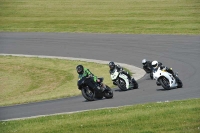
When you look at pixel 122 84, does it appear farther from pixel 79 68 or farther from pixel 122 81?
pixel 79 68

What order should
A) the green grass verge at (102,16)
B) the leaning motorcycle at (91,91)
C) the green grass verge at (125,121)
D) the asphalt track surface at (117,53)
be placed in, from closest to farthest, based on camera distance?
the green grass verge at (125,121)
the asphalt track surface at (117,53)
the leaning motorcycle at (91,91)
the green grass verge at (102,16)

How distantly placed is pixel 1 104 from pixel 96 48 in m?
15.2

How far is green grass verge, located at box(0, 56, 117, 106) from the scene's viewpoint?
2528 cm

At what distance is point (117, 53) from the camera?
118 ft

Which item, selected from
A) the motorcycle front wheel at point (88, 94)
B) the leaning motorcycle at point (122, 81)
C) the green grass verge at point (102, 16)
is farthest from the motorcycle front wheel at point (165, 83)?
the green grass verge at point (102, 16)

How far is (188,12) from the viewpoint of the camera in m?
50.4

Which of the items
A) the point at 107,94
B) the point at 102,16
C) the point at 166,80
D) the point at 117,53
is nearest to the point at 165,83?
the point at 166,80

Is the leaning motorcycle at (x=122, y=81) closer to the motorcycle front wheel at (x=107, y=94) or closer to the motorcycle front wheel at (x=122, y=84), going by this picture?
the motorcycle front wheel at (x=122, y=84)

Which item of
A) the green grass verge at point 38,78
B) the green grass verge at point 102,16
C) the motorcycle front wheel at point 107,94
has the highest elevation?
the green grass verge at point 102,16

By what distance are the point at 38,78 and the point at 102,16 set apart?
24689mm

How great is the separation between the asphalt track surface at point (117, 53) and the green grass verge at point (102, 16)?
118 inches

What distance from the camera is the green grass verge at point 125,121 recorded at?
47.5 ft

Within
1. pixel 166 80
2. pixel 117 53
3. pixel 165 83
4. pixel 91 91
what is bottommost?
pixel 91 91

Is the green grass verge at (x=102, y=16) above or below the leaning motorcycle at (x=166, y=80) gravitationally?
above
